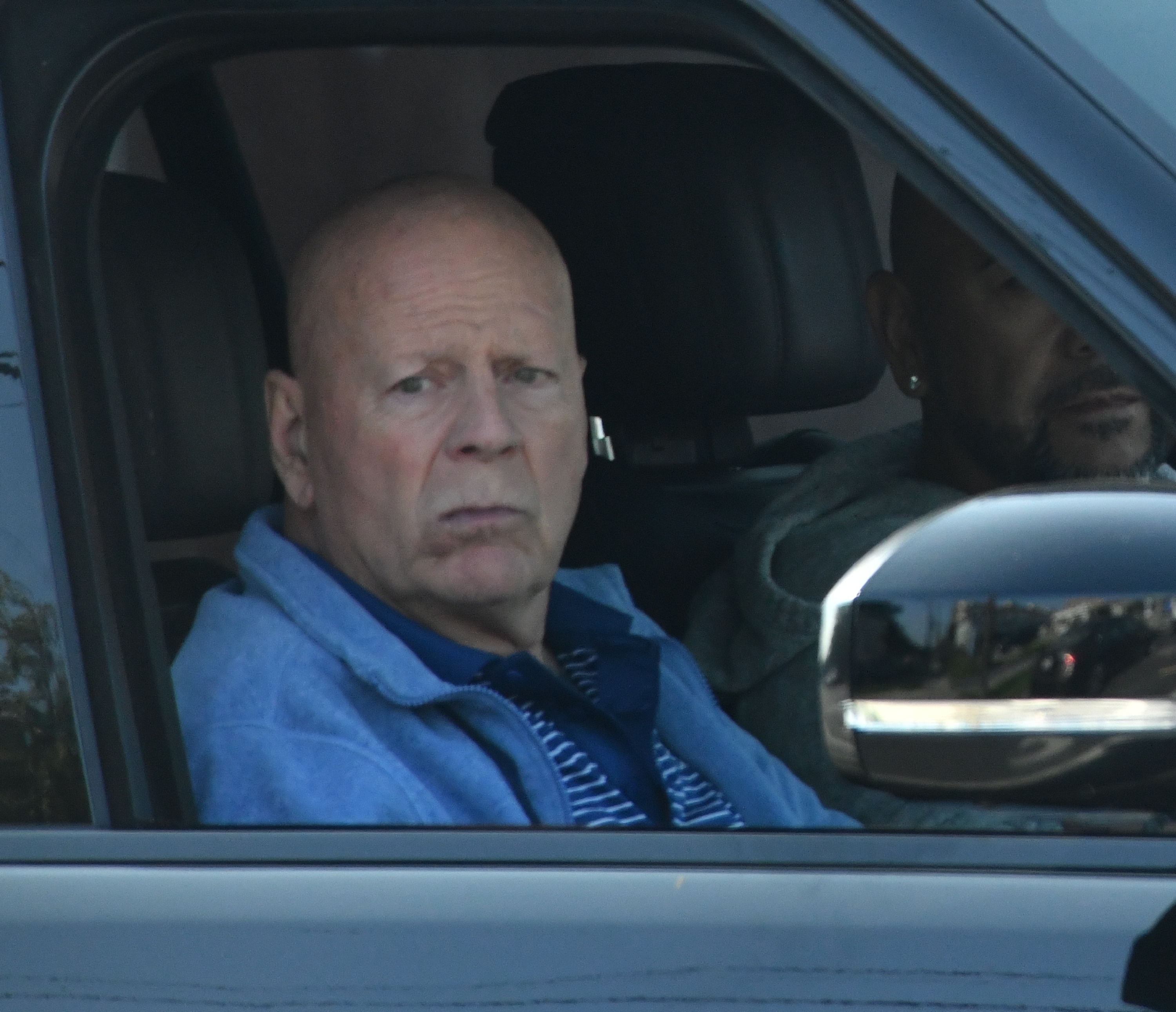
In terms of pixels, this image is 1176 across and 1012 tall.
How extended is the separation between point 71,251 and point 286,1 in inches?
9.5

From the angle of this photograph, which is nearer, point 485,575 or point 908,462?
point 485,575

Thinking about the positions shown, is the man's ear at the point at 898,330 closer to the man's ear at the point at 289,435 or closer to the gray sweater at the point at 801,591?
the gray sweater at the point at 801,591

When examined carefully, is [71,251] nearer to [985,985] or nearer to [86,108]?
[86,108]

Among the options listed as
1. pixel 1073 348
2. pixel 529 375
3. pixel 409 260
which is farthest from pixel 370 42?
pixel 1073 348

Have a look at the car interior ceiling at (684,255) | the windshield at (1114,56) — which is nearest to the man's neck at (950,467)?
the car interior ceiling at (684,255)

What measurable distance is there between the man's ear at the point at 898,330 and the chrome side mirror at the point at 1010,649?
1242mm

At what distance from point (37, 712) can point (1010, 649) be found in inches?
25.5

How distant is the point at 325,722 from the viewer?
164cm

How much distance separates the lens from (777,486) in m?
2.73

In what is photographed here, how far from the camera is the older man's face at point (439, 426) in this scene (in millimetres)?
1873

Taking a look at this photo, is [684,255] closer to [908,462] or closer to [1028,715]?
[908,462]

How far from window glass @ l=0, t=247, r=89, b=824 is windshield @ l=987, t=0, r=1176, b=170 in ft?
2.28

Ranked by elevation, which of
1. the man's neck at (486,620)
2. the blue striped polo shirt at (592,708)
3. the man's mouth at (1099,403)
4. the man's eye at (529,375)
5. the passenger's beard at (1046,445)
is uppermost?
the man's eye at (529,375)

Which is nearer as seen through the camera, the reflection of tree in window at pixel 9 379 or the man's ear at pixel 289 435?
the reflection of tree in window at pixel 9 379
